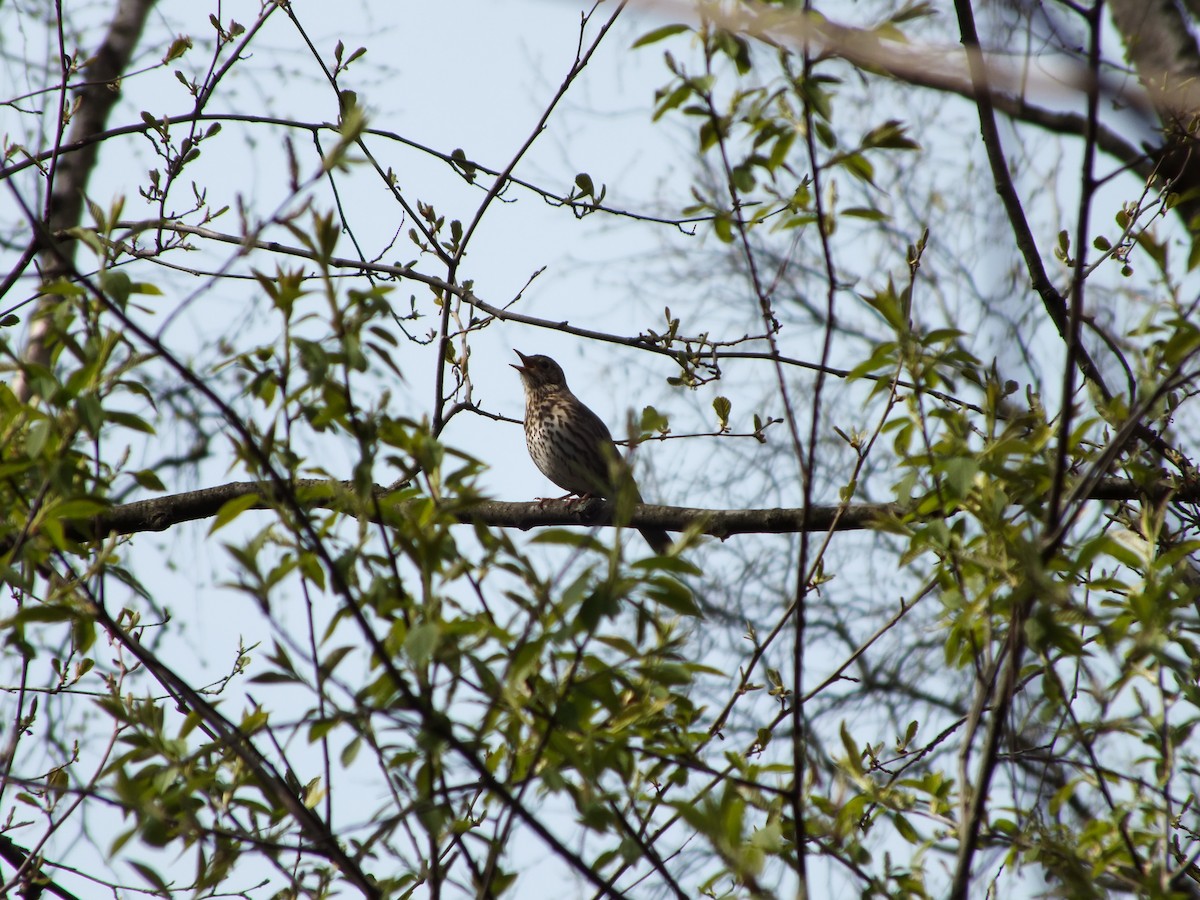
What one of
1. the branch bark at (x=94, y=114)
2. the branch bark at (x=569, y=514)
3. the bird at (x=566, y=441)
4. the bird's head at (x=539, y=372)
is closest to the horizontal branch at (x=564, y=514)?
the branch bark at (x=569, y=514)

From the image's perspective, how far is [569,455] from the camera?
7.33 m

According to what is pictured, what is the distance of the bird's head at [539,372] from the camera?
26.9 ft

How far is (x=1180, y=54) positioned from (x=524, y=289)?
16.3 feet

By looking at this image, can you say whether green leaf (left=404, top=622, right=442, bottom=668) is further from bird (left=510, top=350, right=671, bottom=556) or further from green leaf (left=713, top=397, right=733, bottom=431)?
bird (left=510, top=350, right=671, bottom=556)

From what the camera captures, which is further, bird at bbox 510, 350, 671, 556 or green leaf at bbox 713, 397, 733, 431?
bird at bbox 510, 350, 671, 556

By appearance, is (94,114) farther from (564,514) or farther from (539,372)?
(564,514)

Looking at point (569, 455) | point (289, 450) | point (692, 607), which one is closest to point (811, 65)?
point (692, 607)

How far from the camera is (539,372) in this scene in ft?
27.2

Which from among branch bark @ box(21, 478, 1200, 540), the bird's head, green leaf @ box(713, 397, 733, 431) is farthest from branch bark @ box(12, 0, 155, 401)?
green leaf @ box(713, 397, 733, 431)

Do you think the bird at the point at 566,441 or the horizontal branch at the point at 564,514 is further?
the bird at the point at 566,441

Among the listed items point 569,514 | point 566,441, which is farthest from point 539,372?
point 569,514

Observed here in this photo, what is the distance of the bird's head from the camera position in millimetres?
8203

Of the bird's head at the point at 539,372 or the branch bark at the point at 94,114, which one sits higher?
the branch bark at the point at 94,114

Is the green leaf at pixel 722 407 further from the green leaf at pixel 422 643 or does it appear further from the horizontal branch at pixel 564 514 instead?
the green leaf at pixel 422 643
